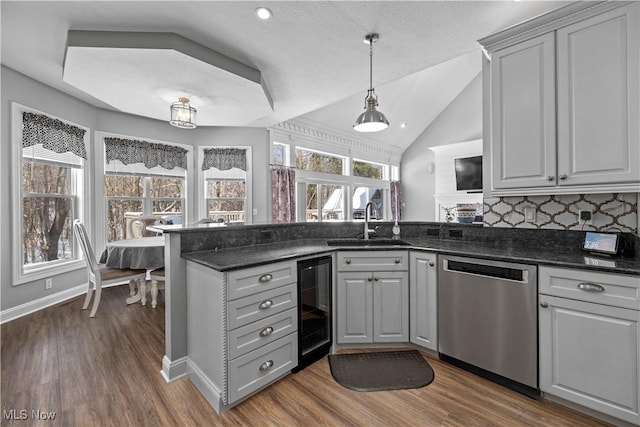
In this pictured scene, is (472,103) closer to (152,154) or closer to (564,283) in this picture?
(564,283)

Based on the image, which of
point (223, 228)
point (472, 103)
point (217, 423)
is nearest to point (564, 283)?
point (217, 423)

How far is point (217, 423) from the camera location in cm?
161

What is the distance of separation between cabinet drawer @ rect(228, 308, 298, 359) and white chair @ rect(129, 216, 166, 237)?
352 centimetres

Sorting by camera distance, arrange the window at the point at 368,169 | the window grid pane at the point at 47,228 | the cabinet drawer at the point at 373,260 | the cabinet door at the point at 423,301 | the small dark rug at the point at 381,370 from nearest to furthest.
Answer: the small dark rug at the point at 381,370, the cabinet door at the point at 423,301, the cabinet drawer at the point at 373,260, the window grid pane at the point at 47,228, the window at the point at 368,169

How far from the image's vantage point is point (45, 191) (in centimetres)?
366

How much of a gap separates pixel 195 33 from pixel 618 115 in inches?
122

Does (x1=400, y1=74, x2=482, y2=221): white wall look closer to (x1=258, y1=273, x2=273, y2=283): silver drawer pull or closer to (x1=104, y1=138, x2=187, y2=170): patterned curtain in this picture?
(x1=104, y1=138, x2=187, y2=170): patterned curtain

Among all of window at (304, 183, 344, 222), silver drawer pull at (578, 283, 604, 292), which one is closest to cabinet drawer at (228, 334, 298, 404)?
silver drawer pull at (578, 283, 604, 292)

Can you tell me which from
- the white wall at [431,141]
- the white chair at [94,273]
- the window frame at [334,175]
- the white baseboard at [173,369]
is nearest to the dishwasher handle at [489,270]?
the white baseboard at [173,369]

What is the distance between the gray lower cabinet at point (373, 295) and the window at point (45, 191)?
3767 mm

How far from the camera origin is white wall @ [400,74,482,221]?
677cm

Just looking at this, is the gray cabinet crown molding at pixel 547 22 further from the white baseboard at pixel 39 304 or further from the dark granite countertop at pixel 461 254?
the white baseboard at pixel 39 304

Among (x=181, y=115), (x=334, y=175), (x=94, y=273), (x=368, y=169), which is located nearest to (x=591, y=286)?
(x=181, y=115)

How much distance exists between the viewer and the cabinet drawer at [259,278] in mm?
1698
